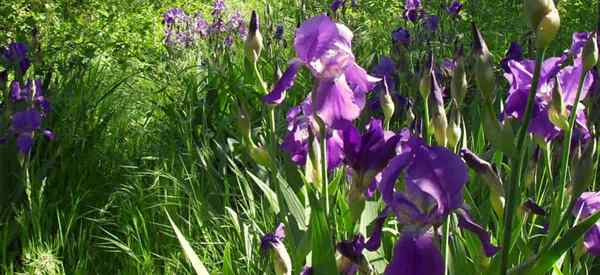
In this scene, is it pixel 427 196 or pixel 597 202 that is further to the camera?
pixel 597 202

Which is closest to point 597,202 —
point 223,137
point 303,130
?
point 303,130

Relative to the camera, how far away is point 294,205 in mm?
1720

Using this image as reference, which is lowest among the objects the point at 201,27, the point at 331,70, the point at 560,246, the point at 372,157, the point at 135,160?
the point at 135,160

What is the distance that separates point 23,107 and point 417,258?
91.4 inches

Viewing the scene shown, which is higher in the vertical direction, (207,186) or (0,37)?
(0,37)

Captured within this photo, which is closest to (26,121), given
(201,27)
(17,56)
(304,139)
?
(17,56)

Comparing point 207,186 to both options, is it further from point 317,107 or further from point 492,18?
point 492,18

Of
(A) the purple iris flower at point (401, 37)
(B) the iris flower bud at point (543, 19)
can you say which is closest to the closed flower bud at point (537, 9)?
(B) the iris flower bud at point (543, 19)

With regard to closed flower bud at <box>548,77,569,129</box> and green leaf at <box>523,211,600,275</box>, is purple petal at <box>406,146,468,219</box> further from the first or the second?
closed flower bud at <box>548,77,569,129</box>

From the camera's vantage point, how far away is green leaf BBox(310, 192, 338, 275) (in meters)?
1.18

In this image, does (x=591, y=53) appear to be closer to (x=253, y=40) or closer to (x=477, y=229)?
(x=477, y=229)

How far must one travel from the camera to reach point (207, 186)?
2785mm

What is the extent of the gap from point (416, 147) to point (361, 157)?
0.80 ft

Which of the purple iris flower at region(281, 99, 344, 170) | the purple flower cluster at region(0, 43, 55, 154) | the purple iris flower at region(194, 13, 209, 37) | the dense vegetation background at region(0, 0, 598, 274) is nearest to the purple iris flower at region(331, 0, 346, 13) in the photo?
the dense vegetation background at region(0, 0, 598, 274)
